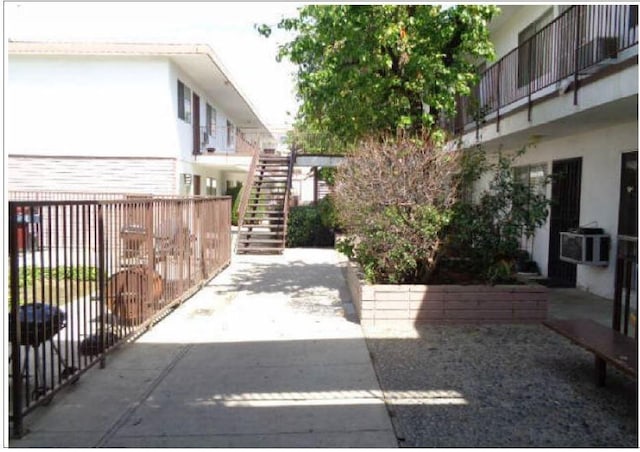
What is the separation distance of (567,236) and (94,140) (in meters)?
13.0

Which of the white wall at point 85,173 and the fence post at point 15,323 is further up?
the white wall at point 85,173

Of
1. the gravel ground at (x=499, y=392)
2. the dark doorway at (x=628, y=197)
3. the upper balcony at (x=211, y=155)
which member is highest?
the upper balcony at (x=211, y=155)

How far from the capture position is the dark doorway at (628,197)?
25.2ft

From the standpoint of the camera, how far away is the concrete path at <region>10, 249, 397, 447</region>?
3543mm

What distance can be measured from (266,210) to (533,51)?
910 cm

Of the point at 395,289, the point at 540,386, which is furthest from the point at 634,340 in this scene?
the point at 395,289

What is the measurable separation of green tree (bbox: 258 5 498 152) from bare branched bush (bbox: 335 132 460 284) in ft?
4.81

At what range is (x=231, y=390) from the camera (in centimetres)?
440

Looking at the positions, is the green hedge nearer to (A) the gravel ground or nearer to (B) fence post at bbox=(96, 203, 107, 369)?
(A) the gravel ground

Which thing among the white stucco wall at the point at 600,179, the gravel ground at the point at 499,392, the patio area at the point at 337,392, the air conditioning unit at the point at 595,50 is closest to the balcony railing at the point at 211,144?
the white stucco wall at the point at 600,179

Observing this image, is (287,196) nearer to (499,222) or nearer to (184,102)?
(184,102)

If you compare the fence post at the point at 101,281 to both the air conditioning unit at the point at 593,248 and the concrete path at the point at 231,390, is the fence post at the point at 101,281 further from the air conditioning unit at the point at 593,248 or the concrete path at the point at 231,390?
the air conditioning unit at the point at 593,248

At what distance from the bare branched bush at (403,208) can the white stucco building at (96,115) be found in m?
10.0

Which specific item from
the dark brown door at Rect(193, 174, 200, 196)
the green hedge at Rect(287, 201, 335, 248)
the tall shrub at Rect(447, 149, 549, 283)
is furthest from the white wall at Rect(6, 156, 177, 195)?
the tall shrub at Rect(447, 149, 549, 283)
